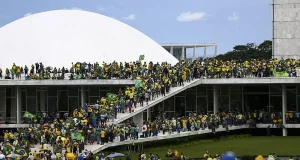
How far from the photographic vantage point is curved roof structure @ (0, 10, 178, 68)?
48.6m

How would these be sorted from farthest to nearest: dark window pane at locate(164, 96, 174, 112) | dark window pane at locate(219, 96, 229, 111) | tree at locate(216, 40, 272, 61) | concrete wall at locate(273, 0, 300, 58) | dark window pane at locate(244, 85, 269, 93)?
tree at locate(216, 40, 272, 61) < concrete wall at locate(273, 0, 300, 58) < dark window pane at locate(219, 96, 229, 111) < dark window pane at locate(244, 85, 269, 93) < dark window pane at locate(164, 96, 174, 112)

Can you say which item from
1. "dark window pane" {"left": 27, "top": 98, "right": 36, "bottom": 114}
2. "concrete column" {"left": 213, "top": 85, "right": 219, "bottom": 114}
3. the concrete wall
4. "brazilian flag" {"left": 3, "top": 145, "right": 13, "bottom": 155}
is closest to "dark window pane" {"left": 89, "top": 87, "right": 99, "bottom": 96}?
"dark window pane" {"left": 27, "top": 98, "right": 36, "bottom": 114}

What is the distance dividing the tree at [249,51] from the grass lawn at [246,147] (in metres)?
63.0

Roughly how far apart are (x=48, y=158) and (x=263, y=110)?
66.6 feet

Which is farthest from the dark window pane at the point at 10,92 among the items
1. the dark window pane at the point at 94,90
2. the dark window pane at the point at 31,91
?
the dark window pane at the point at 94,90

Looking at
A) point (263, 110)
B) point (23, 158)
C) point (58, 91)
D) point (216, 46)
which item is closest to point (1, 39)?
point (58, 91)

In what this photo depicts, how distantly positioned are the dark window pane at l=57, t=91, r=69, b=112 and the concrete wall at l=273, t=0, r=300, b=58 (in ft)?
74.0

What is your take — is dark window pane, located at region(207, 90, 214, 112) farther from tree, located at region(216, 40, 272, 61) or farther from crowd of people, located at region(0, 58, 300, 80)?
tree, located at region(216, 40, 272, 61)

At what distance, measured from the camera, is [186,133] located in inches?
1499

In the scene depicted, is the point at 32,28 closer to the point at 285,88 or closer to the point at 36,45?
the point at 36,45

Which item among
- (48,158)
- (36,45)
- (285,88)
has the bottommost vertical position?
(48,158)

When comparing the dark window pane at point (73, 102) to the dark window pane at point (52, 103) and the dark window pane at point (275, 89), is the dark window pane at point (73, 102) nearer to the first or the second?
the dark window pane at point (52, 103)

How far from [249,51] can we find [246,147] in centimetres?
7173

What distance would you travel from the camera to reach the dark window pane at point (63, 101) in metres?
46.2
